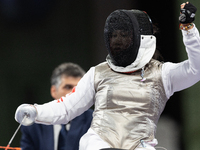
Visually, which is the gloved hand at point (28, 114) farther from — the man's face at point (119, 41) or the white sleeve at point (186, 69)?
the white sleeve at point (186, 69)

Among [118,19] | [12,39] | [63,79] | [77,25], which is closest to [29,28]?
[12,39]

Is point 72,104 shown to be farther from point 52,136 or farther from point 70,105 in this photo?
point 52,136

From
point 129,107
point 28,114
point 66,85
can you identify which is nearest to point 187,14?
point 129,107

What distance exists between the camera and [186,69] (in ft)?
3.89

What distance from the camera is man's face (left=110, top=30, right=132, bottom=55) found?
1273mm

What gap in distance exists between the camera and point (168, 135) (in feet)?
7.75

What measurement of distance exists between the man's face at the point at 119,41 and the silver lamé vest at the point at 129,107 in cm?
11

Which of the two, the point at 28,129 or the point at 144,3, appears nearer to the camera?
the point at 28,129

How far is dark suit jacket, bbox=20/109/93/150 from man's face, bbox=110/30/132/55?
788 mm

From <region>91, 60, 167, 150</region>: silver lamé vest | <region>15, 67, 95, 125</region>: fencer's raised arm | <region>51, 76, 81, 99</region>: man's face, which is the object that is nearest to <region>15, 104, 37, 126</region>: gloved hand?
<region>15, 67, 95, 125</region>: fencer's raised arm

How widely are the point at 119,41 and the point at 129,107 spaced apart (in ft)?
0.90

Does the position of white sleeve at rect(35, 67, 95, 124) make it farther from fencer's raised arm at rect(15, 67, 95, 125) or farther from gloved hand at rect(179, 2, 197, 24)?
gloved hand at rect(179, 2, 197, 24)

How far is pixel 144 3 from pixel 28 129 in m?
1.33

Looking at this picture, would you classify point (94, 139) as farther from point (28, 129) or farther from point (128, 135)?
point (28, 129)
